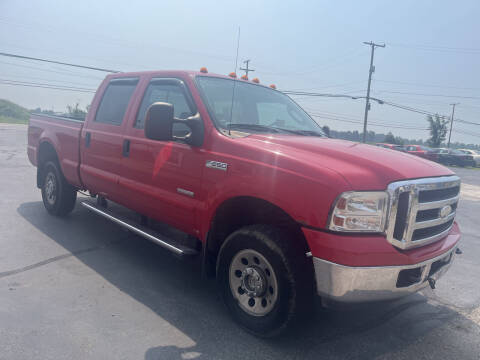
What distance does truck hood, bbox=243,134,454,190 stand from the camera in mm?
2752

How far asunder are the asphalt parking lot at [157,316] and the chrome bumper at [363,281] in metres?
0.18

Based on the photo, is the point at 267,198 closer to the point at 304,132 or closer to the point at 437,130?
the point at 304,132

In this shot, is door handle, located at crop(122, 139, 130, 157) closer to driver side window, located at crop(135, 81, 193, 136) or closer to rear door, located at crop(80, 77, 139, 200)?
rear door, located at crop(80, 77, 139, 200)

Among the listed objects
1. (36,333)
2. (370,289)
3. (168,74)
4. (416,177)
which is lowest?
(36,333)

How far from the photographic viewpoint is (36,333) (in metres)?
3.01

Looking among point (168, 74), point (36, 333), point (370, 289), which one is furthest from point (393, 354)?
point (168, 74)

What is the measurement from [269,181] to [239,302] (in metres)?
1.06

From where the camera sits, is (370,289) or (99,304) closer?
(370,289)

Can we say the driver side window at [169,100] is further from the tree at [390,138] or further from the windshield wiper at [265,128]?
the tree at [390,138]

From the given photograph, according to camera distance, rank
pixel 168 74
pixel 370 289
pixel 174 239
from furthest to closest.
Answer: pixel 168 74 < pixel 174 239 < pixel 370 289

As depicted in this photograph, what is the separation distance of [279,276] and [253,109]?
1927 mm

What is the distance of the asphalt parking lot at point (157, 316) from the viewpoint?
9.68ft

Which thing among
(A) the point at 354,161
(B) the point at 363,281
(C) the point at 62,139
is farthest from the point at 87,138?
(B) the point at 363,281

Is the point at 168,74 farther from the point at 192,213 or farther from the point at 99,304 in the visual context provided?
the point at 99,304
